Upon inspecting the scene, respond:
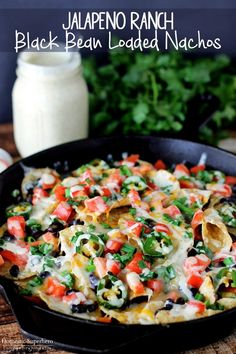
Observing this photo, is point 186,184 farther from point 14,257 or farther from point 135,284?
point 14,257

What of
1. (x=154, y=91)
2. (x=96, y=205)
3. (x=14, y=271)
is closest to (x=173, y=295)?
(x=96, y=205)

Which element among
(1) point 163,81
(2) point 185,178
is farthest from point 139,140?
(1) point 163,81

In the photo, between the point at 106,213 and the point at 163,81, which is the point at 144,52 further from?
the point at 106,213

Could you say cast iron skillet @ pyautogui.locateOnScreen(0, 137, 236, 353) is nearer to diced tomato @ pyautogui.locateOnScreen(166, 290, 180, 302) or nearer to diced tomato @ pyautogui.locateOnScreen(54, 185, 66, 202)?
diced tomato @ pyautogui.locateOnScreen(166, 290, 180, 302)

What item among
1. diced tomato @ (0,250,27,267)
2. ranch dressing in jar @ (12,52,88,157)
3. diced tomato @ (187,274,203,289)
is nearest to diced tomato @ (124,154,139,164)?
ranch dressing in jar @ (12,52,88,157)

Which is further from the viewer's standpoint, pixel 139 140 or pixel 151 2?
pixel 151 2
